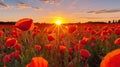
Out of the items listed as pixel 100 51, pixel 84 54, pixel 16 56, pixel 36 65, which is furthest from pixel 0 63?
pixel 36 65

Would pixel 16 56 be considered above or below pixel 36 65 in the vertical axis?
below

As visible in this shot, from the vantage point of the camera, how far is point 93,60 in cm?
503

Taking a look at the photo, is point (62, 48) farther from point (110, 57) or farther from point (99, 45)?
point (110, 57)

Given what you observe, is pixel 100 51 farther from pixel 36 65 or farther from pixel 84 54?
pixel 36 65

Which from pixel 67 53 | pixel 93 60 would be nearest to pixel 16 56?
pixel 67 53

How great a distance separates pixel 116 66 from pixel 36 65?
0.82 ft

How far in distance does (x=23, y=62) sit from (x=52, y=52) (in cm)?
55

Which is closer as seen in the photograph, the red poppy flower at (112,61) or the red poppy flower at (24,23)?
the red poppy flower at (112,61)

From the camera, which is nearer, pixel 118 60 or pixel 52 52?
pixel 118 60

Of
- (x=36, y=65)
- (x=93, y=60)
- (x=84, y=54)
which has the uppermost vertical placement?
(x=36, y=65)

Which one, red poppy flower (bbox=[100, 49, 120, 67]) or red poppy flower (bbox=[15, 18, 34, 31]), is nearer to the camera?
red poppy flower (bbox=[100, 49, 120, 67])

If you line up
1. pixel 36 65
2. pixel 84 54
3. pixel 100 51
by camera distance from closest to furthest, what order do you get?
pixel 36 65
pixel 84 54
pixel 100 51

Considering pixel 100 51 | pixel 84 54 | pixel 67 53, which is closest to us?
pixel 84 54

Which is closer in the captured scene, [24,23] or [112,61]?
[112,61]
